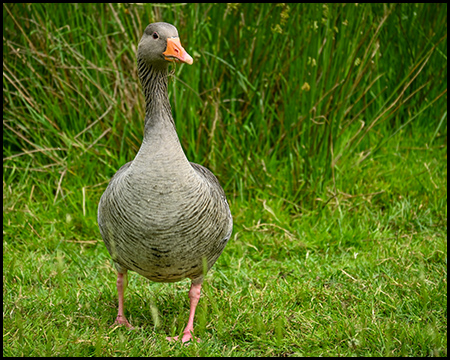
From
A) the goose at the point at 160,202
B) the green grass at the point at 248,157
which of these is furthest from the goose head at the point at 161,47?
the green grass at the point at 248,157

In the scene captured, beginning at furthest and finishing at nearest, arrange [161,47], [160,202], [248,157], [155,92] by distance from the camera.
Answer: [248,157], [155,92], [161,47], [160,202]

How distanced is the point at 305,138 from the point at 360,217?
829 mm

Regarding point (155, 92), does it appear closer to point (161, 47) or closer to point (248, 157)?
point (161, 47)

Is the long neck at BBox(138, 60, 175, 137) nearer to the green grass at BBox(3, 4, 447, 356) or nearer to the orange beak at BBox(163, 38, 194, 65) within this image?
the orange beak at BBox(163, 38, 194, 65)

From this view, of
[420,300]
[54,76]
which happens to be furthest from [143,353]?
[54,76]

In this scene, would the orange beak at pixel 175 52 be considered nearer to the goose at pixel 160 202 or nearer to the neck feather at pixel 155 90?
the goose at pixel 160 202

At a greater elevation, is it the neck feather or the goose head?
the goose head

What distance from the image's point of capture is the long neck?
113 inches

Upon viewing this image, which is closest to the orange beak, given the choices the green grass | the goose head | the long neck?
the goose head

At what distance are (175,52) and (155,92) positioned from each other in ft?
0.92

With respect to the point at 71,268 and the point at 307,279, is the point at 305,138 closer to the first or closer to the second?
the point at 307,279

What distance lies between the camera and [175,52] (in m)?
2.75

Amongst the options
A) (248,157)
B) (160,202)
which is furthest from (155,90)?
(248,157)

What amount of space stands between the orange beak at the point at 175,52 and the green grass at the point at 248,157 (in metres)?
1.48
